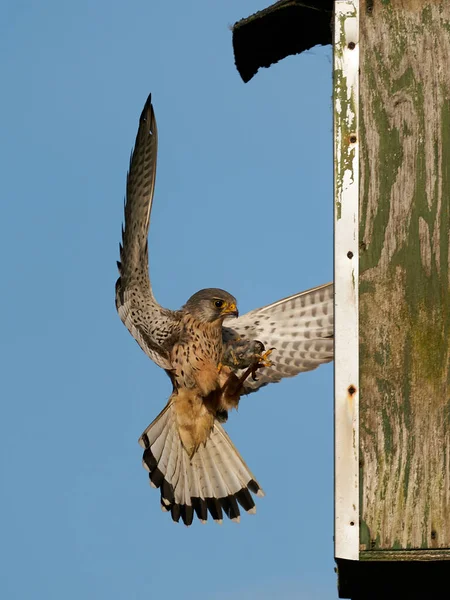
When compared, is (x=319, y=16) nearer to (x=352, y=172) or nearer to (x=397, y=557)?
(x=352, y=172)

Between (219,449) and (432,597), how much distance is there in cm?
185

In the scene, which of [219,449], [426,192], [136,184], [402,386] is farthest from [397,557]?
[136,184]

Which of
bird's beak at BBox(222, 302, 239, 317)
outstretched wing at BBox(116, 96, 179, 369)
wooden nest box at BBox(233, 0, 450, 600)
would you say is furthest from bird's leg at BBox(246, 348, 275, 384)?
wooden nest box at BBox(233, 0, 450, 600)

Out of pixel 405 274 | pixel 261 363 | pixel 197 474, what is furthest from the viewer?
pixel 197 474

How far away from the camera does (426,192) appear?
3732 mm

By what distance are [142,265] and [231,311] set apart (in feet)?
1.59

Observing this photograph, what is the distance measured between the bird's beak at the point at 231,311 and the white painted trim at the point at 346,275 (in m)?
1.87

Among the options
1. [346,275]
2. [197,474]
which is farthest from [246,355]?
[346,275]

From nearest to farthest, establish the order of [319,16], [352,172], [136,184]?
[352,172] < [319,16] < [136,184]

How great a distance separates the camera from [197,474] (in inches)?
213

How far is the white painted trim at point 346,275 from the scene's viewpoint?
3594mm

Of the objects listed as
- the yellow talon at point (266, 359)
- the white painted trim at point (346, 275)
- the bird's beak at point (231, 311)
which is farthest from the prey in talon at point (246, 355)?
the white painted trim at point (346, 275)

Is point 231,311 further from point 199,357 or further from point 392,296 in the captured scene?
point 392,296

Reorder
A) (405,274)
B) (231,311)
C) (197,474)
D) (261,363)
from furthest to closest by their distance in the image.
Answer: (231,311) → (197,474) → (261,363) → (405,274)
